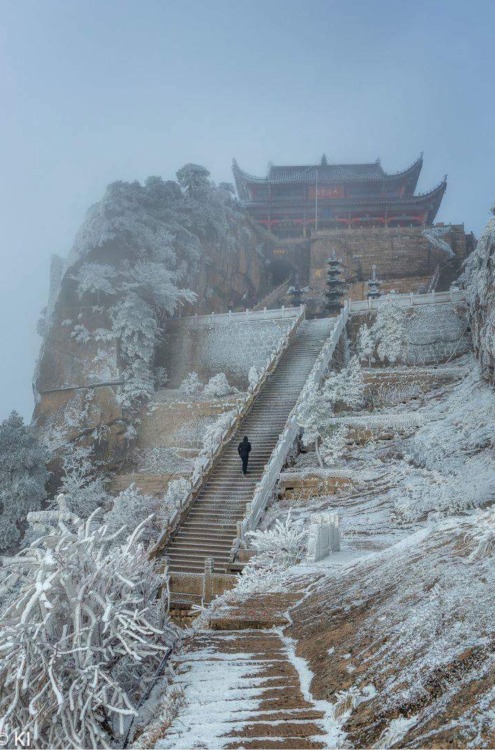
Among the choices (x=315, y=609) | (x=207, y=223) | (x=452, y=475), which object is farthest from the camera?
(x=207, y=223)

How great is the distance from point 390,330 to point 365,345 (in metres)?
1.15

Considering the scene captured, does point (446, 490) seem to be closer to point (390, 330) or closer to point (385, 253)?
point (390, 330)

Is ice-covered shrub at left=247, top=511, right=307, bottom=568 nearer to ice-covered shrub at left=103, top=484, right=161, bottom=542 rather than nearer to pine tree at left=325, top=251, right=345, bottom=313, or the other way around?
ice-covered shrub at left=103, top=484, right=161, bottom=542

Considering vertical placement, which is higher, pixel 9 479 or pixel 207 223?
pixel 207 223

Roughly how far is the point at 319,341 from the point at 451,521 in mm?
18184

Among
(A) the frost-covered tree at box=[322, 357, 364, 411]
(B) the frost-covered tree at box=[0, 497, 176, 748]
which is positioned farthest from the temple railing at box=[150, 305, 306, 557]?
(B) the frost-covered tree at box=[0, 497, 176, 748]

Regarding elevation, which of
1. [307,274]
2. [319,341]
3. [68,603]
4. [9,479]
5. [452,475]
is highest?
[307,274]

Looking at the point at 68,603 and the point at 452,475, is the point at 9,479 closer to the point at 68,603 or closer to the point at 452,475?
the point at 452,475

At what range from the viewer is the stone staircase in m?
13.4

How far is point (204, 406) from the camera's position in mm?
22984

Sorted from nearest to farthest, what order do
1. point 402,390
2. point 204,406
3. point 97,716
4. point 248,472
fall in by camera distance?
point 97,716 → point 248,472 → point 402,390 → point 204,406

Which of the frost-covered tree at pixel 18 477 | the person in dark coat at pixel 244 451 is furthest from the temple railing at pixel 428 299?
the frost-covered tree at pixel 18 477

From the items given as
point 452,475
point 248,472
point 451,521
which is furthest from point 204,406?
point 451,521

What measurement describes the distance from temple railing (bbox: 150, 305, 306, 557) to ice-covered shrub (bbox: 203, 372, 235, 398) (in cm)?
284
